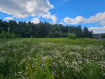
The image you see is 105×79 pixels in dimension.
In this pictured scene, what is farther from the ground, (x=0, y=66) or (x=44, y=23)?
(x=44, y=23)

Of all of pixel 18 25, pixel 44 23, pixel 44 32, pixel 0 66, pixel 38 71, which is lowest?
pixel 0 66

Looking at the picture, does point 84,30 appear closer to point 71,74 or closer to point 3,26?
point 71,74

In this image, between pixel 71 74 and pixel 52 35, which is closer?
pixel 71 74

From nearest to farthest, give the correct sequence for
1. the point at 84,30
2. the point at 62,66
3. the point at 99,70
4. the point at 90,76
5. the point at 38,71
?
the point at 38,71
the point at 90,76
the point at 99,70
the point at 62,66
the point at 84,30

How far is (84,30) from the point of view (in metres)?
70.2

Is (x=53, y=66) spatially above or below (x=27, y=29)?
below

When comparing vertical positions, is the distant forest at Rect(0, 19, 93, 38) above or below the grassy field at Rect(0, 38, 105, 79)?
above

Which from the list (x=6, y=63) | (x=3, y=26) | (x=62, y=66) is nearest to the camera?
(x=62, y=66)

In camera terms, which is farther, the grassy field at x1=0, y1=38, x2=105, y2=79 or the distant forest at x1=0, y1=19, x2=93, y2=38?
the distant forest at x1=0, y1=19, x2=93, y2=38

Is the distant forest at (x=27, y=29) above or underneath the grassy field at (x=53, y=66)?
above

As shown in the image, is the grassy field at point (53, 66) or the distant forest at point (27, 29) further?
the distant forest at point (27, 29)

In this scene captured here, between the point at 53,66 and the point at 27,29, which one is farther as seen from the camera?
the point at 27,29

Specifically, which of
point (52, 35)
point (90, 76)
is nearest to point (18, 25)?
point (52, 35)

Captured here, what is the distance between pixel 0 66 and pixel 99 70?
5518 millimetres
